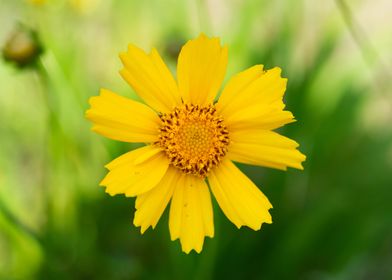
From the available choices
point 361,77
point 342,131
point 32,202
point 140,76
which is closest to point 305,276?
point 342,131

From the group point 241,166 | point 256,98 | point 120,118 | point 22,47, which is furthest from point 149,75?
point 241,166

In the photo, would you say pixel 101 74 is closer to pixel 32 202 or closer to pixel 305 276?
pixel 32 202

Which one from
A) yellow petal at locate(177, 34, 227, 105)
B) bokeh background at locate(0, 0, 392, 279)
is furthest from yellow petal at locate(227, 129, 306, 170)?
bokeh background at locate(0, 0, 392, 279)

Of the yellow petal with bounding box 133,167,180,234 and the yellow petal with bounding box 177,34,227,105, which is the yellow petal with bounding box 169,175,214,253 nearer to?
the yellow petal with bounding box 133,167,180,234

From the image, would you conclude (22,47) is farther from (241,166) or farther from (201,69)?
(241,166)

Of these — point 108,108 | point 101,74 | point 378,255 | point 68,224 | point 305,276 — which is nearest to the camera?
point 108,108

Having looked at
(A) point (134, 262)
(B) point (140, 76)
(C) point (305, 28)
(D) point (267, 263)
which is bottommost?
(A) point (134, 262)

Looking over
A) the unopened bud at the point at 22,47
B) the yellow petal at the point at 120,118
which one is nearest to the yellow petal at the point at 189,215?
the yellow petal at the point at 120,118
